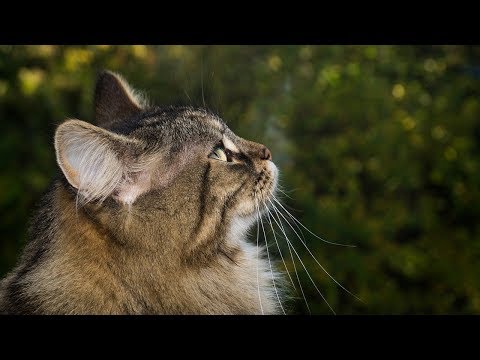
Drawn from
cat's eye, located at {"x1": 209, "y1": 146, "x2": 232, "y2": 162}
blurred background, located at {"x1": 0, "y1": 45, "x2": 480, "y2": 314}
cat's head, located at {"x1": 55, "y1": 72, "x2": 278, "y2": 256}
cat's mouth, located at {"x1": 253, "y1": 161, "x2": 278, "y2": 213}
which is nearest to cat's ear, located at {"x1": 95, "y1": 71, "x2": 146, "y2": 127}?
cat's head, located at {"x1": 55, "y1": 72, "x2": 278, "y2": 256}

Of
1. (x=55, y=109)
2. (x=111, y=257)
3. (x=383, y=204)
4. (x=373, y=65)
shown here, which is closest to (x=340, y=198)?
(x=383, y=204)

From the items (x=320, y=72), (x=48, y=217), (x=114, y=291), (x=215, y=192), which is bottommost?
(x=114, y=291)

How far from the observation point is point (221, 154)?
7.61 feet

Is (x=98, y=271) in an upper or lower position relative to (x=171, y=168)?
lower

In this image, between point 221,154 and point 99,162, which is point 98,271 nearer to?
point 99,162

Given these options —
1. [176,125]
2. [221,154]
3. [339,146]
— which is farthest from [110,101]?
[339,146]

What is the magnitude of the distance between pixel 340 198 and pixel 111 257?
2830 mm

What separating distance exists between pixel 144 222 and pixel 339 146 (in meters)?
2.87

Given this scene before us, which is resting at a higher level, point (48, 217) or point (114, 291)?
point (48, 217)

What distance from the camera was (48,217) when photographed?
215 centimetres

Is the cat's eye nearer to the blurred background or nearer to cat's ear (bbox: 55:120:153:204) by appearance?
cat's ear (bbox: 55:120:153:204)
